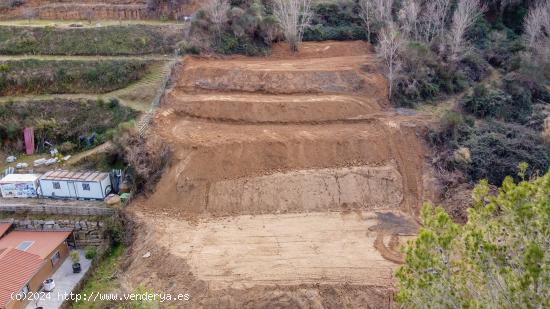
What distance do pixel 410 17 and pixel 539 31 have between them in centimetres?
921

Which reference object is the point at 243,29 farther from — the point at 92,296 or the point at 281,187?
the point at 92,296

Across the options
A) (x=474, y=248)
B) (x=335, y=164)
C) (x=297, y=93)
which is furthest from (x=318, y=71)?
(x=474, y=248)

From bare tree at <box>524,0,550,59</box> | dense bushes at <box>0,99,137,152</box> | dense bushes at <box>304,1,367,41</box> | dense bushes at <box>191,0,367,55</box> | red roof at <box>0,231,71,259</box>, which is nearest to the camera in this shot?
red roof at <box>0,231,71,259</box>

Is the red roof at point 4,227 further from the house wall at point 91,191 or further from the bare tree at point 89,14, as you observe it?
the bare tree at point 89,14

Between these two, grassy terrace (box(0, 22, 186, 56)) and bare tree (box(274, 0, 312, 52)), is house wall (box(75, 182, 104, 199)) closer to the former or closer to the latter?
grassy terrace (box(0, 22, 186, 56))

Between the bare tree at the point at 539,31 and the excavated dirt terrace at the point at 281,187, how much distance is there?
10897mm

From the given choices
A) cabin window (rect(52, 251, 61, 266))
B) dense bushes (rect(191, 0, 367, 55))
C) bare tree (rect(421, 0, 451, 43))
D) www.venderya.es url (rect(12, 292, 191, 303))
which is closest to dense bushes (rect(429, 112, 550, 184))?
bare tree (rect(421, 0, 451, 43))

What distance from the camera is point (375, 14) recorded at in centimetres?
3431

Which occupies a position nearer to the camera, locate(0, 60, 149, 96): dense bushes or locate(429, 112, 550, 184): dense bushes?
locate(429, 112, 550, 184): dense bushes

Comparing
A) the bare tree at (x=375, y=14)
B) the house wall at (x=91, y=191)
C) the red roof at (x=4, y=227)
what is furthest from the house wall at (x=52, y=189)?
the bare tree at (x=375, y=14)

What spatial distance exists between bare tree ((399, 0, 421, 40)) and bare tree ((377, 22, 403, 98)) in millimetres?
1335

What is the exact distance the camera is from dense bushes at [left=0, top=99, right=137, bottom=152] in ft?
92.0

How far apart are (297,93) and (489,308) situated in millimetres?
21566

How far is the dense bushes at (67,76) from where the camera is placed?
30859mm
